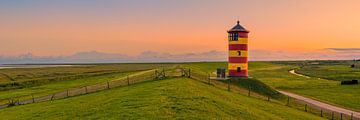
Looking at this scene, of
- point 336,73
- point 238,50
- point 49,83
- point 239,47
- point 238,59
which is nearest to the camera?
point 239,47

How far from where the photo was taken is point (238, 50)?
51.9 metres

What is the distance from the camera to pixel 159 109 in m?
21.6

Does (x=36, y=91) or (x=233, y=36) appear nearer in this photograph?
(x=233, y=36)

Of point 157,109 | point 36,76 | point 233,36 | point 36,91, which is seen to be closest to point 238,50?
point 233,36

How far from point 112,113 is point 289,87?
5336cm

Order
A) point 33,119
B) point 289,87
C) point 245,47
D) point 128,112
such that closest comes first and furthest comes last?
point 128,112, point 33,119, point 245,47, point 289,87

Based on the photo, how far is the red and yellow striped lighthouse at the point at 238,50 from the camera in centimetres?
5184

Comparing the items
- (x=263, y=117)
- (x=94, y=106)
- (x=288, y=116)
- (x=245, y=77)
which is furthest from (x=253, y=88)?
(x=94, y=106)

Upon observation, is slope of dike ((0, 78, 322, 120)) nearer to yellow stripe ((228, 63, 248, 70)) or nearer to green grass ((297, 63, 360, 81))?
yellow stripe ((228, 63, 248, 70))

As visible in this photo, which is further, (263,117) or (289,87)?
(289,87)

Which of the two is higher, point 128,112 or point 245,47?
point 245,47

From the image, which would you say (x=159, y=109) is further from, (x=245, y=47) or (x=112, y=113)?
(x=245, y=47)

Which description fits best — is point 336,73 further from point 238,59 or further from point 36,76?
point 36,76

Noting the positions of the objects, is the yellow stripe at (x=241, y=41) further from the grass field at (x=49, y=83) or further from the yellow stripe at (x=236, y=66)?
the grass field at (x=49, y=83)
